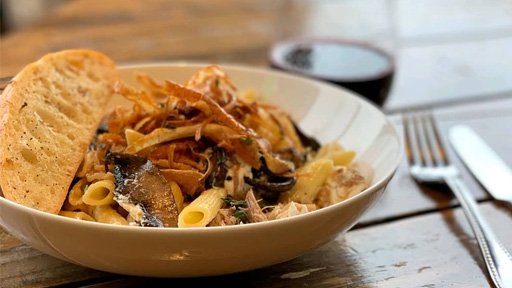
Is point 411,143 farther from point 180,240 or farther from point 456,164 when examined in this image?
point 180,240

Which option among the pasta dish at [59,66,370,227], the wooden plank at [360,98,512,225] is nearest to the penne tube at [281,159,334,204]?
the pasta dish at [59,66,370,227]

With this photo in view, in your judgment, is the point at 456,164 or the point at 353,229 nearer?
the point at 353,229

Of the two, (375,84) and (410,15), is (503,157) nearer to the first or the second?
(375,84)

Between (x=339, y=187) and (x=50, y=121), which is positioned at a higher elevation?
(x=50, y=121)

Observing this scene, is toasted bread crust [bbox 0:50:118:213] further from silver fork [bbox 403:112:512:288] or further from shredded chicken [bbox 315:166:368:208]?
silver fork [bbox 403:112:512:288]

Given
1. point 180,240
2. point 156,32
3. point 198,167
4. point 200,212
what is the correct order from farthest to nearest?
point 156,32, point 198,167, point 200,212, point 180,240

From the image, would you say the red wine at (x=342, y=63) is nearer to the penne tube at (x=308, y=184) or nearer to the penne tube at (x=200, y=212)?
the penne tube at (x=308, y=184)

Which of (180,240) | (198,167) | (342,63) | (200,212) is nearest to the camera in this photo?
(180,240)

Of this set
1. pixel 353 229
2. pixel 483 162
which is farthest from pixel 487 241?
pixel 483 162

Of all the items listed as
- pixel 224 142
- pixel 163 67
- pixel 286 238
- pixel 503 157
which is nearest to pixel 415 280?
pixel 286 238
